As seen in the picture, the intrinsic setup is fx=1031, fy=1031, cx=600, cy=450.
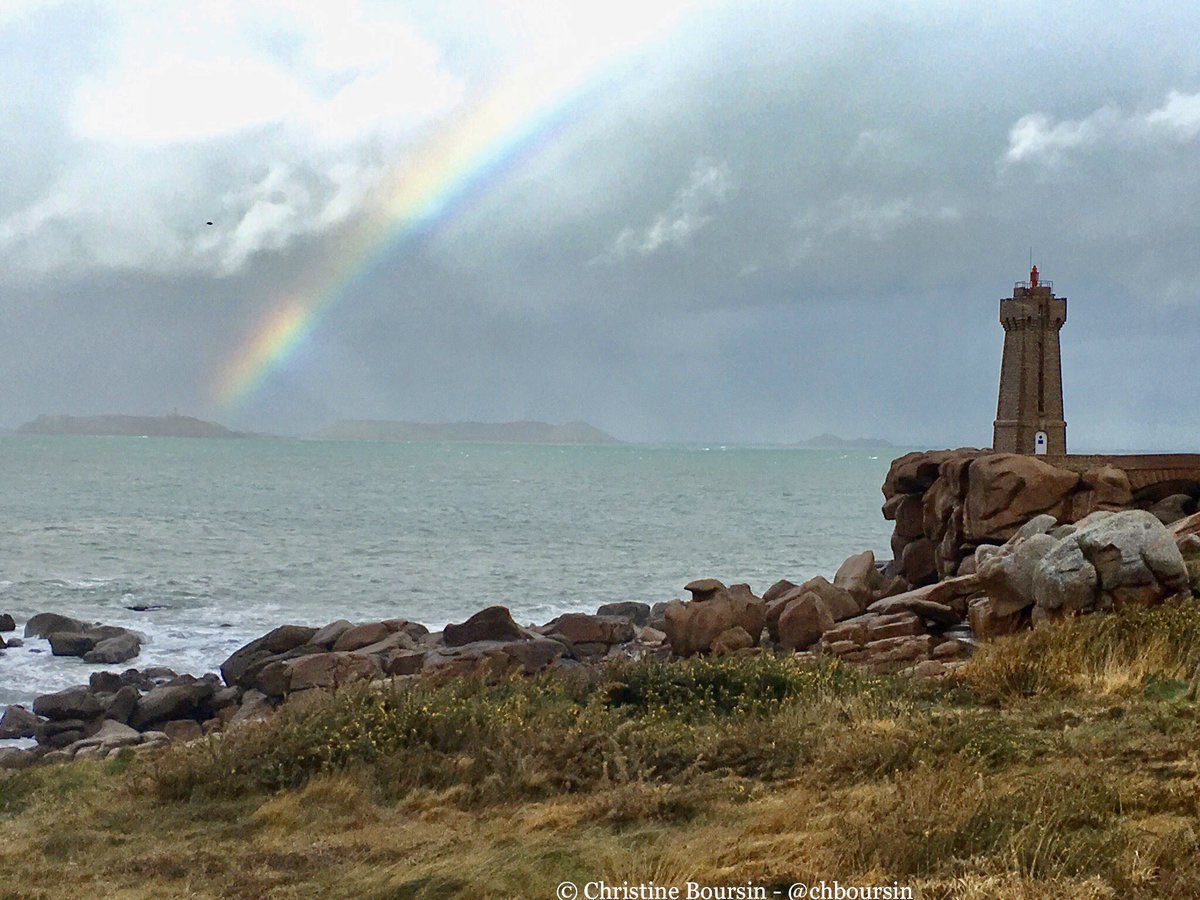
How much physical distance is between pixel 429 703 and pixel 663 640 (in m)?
17.3

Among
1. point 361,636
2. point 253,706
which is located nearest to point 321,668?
point 253,706

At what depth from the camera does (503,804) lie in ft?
25.3

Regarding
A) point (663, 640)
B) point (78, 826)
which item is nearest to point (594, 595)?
point (663, 640)

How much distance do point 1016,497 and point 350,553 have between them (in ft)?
116

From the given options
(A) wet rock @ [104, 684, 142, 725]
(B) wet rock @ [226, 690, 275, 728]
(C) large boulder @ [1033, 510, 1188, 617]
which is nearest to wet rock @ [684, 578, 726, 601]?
(B) wet rock @ [226, 690, 275, 728]

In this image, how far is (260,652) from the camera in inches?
1008

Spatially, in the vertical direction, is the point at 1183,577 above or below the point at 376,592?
above

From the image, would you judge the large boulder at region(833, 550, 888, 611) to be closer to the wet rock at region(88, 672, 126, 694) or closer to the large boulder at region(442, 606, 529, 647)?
the large boulder at region(442, 606, 529, 647)

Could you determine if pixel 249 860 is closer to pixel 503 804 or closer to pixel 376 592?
pixel 503 804

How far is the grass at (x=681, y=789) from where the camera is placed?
5777 mm

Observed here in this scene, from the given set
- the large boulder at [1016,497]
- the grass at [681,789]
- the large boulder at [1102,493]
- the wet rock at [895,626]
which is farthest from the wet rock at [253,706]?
the large boulder at [1102,493]

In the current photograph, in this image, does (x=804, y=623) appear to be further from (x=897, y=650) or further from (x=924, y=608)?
(x=897, y=650)

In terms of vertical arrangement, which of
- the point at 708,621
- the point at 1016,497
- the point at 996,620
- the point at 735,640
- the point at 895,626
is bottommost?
the point at 735,640

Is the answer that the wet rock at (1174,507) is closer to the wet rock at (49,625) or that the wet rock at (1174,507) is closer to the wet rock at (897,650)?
the wet rock at (897,650)
